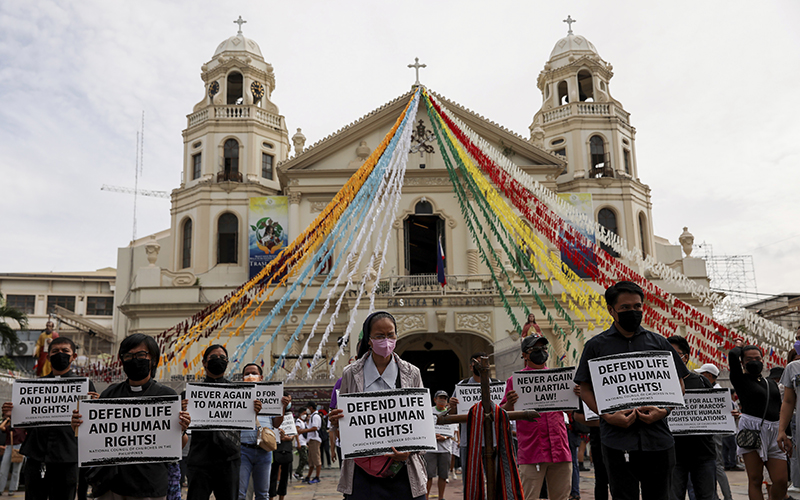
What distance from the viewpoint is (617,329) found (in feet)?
18.0

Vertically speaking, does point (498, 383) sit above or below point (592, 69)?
below

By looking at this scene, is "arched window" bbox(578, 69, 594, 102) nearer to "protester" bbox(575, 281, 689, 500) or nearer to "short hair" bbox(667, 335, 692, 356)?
"short hair" bbox(667, 335, 692, 356)

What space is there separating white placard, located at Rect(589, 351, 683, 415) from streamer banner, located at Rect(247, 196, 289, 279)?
25.3 m

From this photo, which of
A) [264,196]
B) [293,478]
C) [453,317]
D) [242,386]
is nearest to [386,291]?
[453,317]

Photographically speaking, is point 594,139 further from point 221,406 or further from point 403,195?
point 221,406

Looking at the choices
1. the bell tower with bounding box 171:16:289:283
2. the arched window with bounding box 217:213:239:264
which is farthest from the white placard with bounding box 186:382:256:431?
the arched window with bounding box 217:213:239:264

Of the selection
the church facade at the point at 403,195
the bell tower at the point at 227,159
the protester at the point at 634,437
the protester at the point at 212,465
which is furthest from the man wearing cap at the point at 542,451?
the bell tower at the point at 227,159

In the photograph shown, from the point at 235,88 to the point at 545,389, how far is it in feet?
99.9

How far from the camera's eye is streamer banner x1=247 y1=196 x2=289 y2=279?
1167 inches

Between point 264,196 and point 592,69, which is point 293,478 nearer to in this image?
point 264,196

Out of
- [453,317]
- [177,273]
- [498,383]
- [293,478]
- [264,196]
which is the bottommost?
[293,478]

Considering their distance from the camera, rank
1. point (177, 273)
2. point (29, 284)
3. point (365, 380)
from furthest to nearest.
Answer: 1. point (29, 284)
2. point (177, 273)
3. point (365, 380)

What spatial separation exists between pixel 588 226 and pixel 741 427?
9821mm

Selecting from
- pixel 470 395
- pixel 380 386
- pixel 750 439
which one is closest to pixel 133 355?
pixel 380 386
